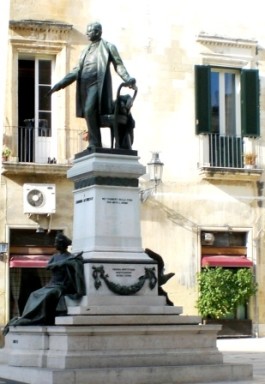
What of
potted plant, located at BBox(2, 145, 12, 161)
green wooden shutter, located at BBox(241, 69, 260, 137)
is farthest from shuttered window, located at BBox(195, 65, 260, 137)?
potted plant, located at BBox(2, 145, 12, 161)

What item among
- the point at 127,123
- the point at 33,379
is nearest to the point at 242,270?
the point at 127,123

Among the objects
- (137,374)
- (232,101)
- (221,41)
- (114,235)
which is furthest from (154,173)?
(137,374)

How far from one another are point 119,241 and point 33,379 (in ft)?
8.43

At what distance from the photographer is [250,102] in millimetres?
28891

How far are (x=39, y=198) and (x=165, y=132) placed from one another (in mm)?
3998

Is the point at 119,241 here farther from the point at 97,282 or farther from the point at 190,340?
the point at 190,340

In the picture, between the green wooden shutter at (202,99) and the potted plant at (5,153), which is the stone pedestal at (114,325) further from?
the green wooden shutter at (202,99)

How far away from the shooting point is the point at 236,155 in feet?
94.4

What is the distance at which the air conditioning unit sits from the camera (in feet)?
86.8

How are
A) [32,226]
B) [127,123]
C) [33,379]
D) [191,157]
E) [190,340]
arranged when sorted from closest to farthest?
[33,379]
[190,340]
[127,123]
[32,226]
[191,157]

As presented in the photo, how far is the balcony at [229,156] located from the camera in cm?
2825

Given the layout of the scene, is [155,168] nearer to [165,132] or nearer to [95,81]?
[165,132]

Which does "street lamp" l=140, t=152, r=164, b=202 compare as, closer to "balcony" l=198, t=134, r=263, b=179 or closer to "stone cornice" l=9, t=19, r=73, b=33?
"balcony" l=198, t=134, r=263, b=179

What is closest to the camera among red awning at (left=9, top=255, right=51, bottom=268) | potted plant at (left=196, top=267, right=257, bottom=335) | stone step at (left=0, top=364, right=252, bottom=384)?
stone step at (left=0, top=364, right=252, bottom=384)
